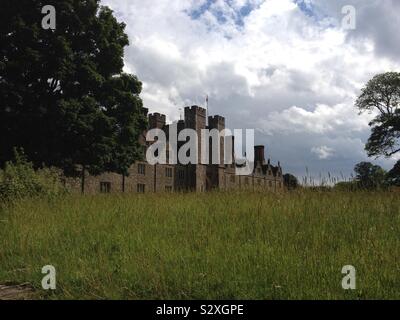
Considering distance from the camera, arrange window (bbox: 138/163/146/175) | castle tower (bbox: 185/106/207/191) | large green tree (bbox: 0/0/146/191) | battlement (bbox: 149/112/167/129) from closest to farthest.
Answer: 1. large green tree (bbox: 0/0/146/191)
2. window (bbox: 138/163/146/175)
3. battlement (bbox: 149/112/167/129)
4. castle tower (bbox: 185/106/207/191)

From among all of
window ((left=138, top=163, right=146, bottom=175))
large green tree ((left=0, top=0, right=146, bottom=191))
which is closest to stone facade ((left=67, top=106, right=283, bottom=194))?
window ((left=138, top=163, right=146, bottom=175))

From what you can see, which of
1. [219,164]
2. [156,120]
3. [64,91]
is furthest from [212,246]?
→ [219,164]

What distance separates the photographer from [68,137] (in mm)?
22219

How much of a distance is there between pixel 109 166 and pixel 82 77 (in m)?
5.20

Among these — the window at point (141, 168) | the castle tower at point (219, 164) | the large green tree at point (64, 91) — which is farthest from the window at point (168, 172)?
the large green tree at point (64, 91)

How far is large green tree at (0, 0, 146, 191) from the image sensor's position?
2159 cm

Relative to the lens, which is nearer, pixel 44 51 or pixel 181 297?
pixel 181 297

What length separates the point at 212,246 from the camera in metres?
6.67

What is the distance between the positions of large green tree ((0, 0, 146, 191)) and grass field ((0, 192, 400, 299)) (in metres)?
11.6

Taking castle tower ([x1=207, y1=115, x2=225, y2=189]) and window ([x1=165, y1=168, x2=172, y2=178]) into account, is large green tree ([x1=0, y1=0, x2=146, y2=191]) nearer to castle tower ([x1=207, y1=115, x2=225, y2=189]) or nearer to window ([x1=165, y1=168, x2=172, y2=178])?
window ([x1=165, y1=168, x2=172, y2=178])

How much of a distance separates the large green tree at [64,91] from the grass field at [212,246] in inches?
458

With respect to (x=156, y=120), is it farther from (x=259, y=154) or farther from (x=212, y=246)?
(x=212, y=246)
